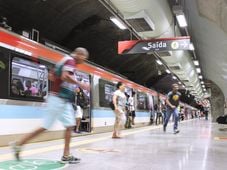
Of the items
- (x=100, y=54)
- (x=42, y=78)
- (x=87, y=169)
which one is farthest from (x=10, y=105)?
(x=100, y=54)

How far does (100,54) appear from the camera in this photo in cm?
2172

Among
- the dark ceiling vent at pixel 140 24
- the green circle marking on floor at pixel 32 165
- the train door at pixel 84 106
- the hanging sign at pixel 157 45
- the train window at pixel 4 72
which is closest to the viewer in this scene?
the green circle marking on floor at pixel 32 165

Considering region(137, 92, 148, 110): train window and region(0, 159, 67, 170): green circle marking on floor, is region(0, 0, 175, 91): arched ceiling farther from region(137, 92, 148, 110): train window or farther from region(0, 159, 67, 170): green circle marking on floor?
region(0, 159, 67, 170): green circle marking on floor

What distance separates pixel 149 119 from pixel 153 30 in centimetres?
1049

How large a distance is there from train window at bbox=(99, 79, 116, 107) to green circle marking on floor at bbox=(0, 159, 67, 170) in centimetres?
827

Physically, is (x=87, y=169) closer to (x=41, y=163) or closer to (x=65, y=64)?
(x=41, y=163)

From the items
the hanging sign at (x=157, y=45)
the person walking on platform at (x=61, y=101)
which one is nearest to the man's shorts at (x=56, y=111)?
the person walking on platform at (x=61, y=101)

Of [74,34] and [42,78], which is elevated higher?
[74,34]

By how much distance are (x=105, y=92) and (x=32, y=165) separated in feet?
30.4

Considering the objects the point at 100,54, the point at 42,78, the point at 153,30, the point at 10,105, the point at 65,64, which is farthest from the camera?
the point at 100,54

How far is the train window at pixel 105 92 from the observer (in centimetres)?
1363

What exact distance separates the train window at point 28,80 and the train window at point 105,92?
4600 mm

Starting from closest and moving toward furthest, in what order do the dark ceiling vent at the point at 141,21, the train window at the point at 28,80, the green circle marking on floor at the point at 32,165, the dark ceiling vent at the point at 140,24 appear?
the green circle marking on floor at the point at 32,165 < the train window at the point at 28,80 < the dark ceiling vent at the point at 141,21 < the dark ceiling vent at the point at 140,24

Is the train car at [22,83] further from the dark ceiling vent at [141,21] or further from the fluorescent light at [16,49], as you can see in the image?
the dark ceiling vent at [141,21]
